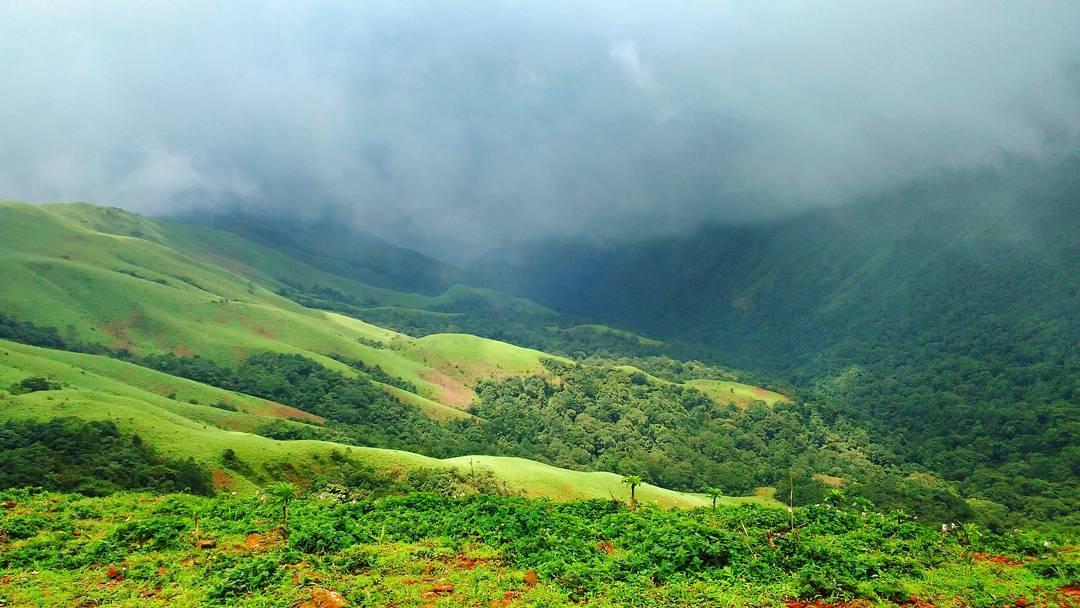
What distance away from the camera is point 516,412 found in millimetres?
178875

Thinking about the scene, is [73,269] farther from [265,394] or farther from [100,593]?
[100,593]

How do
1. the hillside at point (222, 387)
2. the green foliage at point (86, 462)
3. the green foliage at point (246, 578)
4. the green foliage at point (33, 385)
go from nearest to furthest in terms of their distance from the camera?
1. the green foliage at point (246, 578)
2. the green foliage at point (86, 462)
3. the hillside at point (222, 387)
4. the green foliage at point (33, 385)

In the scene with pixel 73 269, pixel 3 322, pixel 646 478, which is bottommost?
pixel 646 478

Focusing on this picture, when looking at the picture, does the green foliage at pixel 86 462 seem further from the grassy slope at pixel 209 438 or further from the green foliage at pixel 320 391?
the green foliage at pixel 320 391

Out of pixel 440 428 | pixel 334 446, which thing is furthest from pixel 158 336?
pixel 334 446

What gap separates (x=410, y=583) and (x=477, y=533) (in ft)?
19.7

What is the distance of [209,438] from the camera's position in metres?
63.9

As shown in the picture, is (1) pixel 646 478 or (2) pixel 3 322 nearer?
(1) pixel 646 478

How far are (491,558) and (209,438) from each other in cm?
5112

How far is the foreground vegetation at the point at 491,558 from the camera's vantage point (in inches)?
825

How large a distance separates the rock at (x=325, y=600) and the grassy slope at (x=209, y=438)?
138 ft

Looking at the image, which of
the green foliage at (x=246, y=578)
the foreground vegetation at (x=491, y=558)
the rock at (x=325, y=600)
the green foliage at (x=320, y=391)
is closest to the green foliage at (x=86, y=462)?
the foreground vegetation at (x=491, y=558)

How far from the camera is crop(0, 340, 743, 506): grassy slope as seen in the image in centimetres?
6184

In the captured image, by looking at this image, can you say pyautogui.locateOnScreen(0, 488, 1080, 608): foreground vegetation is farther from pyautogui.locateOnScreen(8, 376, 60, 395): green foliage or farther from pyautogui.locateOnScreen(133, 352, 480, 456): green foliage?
pyautogui.locateOnScreen(133, 352, 480, 456): green foliage
